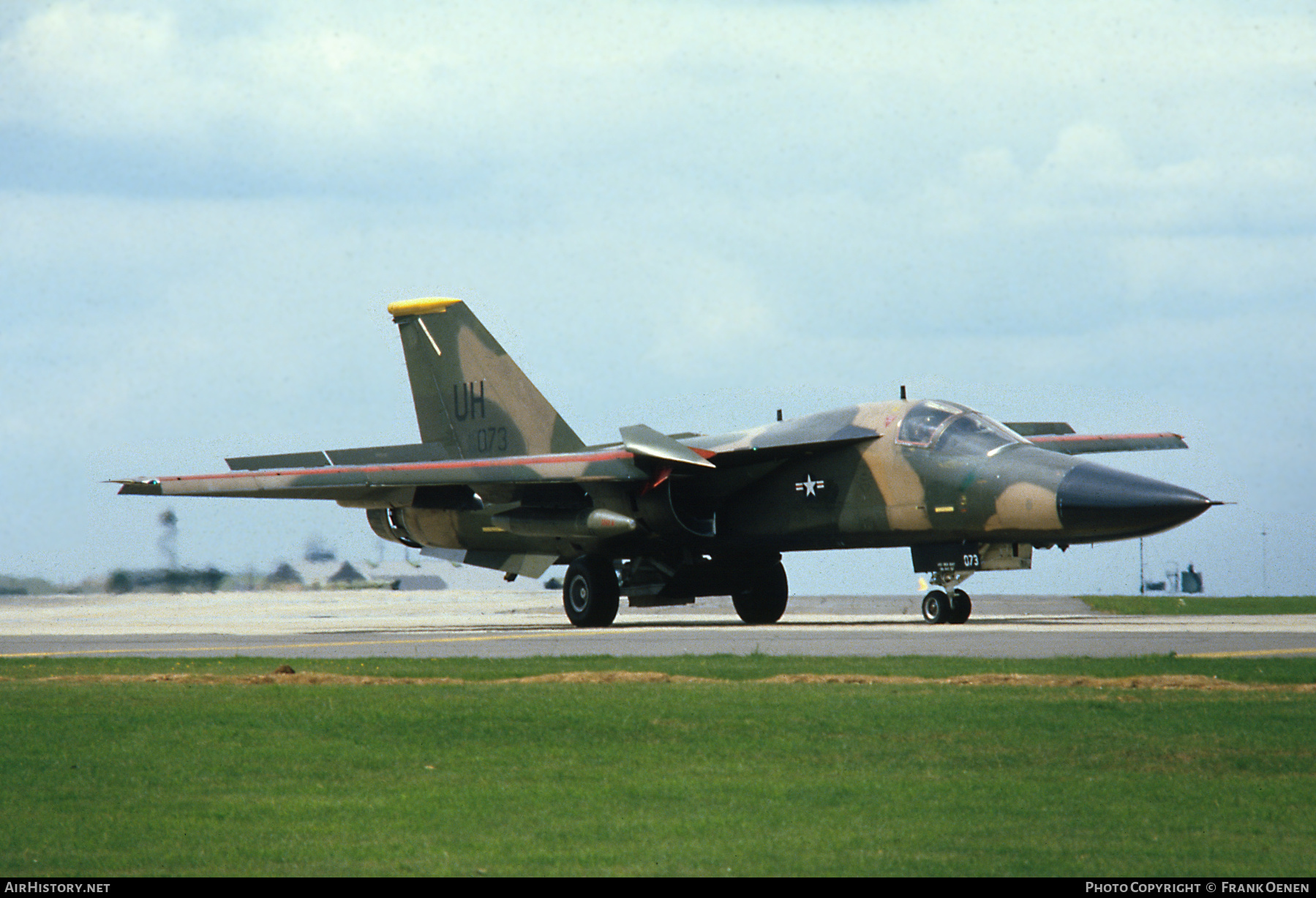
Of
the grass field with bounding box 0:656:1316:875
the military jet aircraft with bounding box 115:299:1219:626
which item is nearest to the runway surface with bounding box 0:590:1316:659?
the military jet aircraft with bounding box 115:299:1219:626

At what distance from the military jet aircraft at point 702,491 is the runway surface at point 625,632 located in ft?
3.83

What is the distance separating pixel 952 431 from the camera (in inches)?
893

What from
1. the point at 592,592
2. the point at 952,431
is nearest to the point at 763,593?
the point at 592,592

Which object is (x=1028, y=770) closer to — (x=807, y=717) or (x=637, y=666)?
(x=807, y=717)

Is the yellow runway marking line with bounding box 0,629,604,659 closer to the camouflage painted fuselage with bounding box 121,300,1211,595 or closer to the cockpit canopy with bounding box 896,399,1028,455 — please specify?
the camouflage painted fuselage with bounding box 121,300,1211,595

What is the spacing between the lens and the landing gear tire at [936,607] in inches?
937

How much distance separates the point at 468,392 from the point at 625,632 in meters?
8.01

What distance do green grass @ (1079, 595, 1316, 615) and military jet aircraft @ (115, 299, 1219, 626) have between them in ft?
16.1

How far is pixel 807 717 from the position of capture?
10812 mm

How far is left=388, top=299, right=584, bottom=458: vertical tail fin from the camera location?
95.3 ft

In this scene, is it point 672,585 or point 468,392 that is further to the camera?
point 468,392

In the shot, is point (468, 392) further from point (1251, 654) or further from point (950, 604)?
point (1251, 654)

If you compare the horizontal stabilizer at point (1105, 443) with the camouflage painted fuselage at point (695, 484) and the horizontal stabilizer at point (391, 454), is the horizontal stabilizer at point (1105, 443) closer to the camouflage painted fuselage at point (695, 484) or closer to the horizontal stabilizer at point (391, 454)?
the camouflage painted fuselage at point (695, 484)
